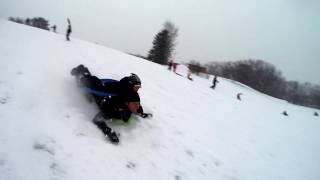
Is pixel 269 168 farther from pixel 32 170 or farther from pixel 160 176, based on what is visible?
pixel 32 170

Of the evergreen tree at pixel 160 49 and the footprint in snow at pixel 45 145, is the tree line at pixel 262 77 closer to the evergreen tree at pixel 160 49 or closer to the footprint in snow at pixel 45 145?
the evergreen tree at pixel 160 49

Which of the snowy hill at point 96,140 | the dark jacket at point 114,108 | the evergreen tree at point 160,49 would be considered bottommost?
the snowy hill at point 96,140

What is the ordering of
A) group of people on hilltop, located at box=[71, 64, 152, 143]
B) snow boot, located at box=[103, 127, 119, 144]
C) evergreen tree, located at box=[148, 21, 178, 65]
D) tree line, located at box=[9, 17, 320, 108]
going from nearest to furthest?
snow boot, located at box=[103, 127, 119, 144] < group of people on hilltop, located at box=[71, 64, 152, 143] < evergreen tree, located at box=[148, 21, 178, 65] < tree line, located at box=[9, 17, 320, 108]

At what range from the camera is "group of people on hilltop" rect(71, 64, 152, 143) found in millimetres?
7359

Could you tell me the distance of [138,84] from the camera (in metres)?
7.83

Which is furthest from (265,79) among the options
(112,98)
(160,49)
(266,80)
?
(112,98)

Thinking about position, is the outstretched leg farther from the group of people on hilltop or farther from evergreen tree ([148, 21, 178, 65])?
evergreen tree ([148, 21, 178, 65])

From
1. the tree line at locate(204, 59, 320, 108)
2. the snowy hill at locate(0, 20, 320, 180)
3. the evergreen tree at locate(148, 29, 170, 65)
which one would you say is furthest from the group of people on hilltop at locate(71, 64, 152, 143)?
the tree line at locate(204, 59, 320, 108)

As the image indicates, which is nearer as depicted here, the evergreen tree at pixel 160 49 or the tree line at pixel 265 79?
the evergreen tree at pixel 160 49

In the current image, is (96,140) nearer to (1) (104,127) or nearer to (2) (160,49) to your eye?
(1) (104,127)

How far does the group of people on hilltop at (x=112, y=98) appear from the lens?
7.36 meters

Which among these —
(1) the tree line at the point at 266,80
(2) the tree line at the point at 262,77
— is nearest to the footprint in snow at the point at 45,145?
(2) the tree line at the point at 262,77

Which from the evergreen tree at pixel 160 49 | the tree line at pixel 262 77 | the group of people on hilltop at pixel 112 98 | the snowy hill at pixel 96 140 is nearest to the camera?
the snowy hill at pixel 96 140

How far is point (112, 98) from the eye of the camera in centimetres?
754
